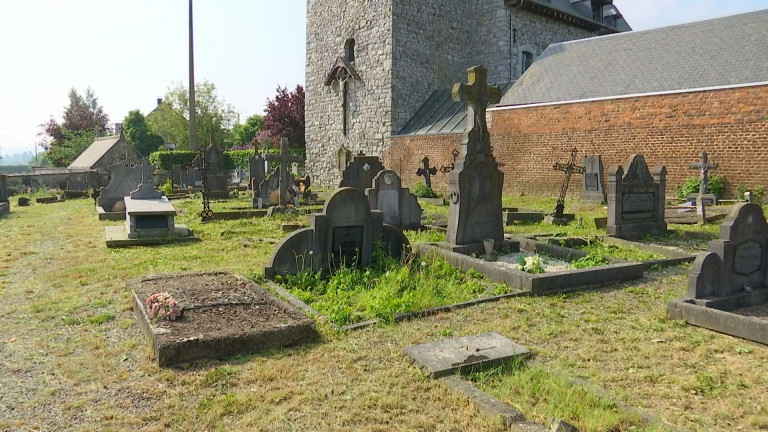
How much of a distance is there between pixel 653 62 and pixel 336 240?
1521 centimetres

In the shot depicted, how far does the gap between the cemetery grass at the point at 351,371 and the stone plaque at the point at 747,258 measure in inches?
32.0

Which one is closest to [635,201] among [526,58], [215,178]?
[215,178]

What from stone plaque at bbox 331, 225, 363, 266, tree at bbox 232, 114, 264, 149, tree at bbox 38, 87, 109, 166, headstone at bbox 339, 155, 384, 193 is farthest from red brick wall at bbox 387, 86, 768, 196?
tree at bbox 232, 114, 264, 149

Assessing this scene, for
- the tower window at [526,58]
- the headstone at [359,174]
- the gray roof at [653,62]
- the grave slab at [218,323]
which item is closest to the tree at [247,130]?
the tower window at [526,58]

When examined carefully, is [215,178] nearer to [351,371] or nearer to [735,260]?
[351,371]

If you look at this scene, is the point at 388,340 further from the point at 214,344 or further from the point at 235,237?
the point at 235,237

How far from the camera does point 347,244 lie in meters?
7.23

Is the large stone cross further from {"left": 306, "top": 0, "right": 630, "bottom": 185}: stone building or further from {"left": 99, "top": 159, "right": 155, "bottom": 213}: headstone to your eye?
{"left": 306, "top": 0, "right": 630, "bottom": 185}: stone building

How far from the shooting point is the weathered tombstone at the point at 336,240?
6.85m

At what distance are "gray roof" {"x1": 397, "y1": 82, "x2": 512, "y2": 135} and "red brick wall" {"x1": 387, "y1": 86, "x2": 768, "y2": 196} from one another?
655 mm

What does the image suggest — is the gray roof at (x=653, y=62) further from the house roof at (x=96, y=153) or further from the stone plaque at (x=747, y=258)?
the house roof at (x=96, y=153)

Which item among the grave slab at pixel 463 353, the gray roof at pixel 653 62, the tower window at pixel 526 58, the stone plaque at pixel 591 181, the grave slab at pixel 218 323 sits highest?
the tower window at pixel 526 58

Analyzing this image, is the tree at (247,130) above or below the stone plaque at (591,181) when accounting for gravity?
above

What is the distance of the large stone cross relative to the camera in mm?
8320
